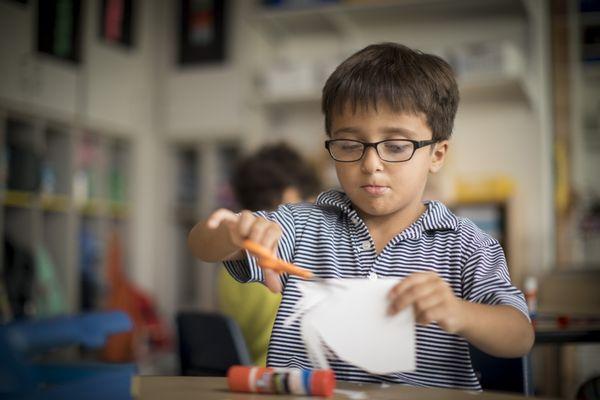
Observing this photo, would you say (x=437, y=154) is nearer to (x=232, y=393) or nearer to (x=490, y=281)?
(x=490, y=281)

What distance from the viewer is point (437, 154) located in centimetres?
128

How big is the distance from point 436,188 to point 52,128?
2.15m

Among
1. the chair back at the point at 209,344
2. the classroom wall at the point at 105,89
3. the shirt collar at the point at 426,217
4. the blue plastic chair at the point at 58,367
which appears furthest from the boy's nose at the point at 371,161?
the classroom wall at the point at 105,89

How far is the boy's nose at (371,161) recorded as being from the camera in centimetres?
115

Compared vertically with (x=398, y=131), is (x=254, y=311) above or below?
below

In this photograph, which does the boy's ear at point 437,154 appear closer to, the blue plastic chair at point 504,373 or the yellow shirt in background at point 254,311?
the blue plastic chair at point 504,373

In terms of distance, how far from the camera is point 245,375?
86cm

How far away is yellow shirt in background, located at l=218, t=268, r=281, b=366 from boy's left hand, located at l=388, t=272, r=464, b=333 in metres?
1.19

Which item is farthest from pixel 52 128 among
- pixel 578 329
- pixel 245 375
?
pixel 245 375

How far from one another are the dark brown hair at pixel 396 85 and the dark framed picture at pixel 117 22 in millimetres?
3540

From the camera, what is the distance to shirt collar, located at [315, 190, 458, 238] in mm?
1198

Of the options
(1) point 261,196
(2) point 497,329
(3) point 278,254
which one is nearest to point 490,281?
(2) point 497,329

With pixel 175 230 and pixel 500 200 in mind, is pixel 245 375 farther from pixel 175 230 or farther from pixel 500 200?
pixel 175 230

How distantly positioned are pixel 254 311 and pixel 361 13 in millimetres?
2686
